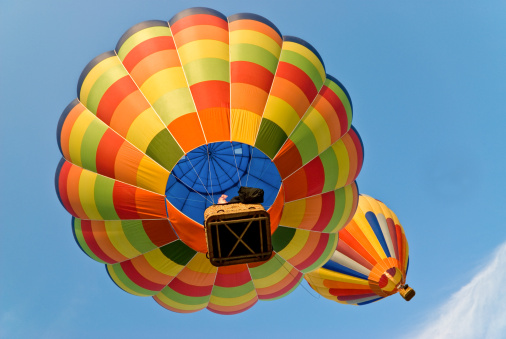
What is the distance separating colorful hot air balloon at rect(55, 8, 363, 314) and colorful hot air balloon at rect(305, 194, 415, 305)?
2.90 metres

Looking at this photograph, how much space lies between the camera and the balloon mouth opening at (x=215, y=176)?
900cm

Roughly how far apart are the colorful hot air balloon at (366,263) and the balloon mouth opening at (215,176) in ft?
13.6

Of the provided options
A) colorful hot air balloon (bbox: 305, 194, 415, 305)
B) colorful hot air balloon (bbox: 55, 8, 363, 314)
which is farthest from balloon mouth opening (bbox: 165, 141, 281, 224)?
colorful hot air balloon (bbox: 305, 194, 415, 305)

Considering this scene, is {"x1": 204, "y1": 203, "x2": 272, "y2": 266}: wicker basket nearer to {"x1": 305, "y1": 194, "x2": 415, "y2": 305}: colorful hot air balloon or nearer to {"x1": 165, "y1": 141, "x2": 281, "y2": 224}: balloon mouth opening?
{"x1": 165, "y1": 141, "x2": 281, "y2": 224}: balloon mouth opening

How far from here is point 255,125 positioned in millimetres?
8125

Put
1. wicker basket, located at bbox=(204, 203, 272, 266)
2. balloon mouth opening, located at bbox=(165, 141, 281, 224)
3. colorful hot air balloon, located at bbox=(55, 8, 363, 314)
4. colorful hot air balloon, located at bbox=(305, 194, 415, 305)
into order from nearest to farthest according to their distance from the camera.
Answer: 1. wicker basket, located at bbox=(204, 203, 272, 266)
2. colorful hot air balloon, located at bbox=(55, 8, 363, 314)
3. balloon mouth opening, located at bbox=(165, 141, 281, 224)
4. colorful hot air balloon, located at bbox=(305, 194, 415, 305)

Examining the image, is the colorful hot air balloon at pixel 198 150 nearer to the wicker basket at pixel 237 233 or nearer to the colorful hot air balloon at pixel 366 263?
the wicker basket at pixel 237 233

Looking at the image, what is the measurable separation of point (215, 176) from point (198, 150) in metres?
0.83

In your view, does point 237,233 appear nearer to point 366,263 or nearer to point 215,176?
point 215,176

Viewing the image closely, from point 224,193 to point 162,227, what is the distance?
1.83 meters

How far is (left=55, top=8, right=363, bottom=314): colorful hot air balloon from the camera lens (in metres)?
8.14

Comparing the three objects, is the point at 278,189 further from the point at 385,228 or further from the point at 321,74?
the point at 385,228

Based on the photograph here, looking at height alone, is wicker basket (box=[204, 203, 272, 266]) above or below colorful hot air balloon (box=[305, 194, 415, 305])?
above

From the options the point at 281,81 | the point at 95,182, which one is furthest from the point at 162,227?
the point at 281,81
